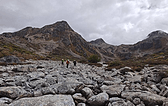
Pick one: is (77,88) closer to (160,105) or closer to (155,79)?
(160,105)

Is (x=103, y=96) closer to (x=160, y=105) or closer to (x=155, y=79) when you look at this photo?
(x=160, y=105)

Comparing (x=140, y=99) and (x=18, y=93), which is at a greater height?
(x=18, y=93)

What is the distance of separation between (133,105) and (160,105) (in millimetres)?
1144

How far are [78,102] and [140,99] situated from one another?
2.81 meters

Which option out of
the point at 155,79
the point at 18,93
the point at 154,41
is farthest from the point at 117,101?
the point at 154,41

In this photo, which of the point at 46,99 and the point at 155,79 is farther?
the point at 155,79

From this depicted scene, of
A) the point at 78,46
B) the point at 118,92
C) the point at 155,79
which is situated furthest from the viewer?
the point at 78,46

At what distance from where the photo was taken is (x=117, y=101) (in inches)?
156

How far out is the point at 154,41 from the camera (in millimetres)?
199000

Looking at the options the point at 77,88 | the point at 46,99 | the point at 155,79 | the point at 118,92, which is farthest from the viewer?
the point at 155,79

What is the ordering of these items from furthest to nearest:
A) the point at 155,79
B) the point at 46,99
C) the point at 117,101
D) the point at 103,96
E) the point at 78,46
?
the point at 78,46 < the point at 155,79 < the point at 103,96 < the point at 117,101 < the point at 46,99

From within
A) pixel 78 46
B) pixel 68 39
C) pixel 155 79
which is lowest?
pixel 155 79

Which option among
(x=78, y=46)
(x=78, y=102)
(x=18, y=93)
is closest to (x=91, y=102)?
(x=78, y=102)

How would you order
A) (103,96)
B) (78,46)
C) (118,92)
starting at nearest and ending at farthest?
(103,96)
(118,92)
(78,46)
